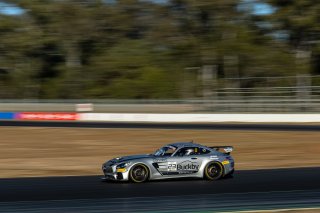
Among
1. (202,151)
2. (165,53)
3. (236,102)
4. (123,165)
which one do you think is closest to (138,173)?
(123,165)

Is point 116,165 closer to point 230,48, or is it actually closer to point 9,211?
point 9,211

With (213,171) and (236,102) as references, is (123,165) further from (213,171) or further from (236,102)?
(236,102)

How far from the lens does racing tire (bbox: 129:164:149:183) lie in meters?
13.1

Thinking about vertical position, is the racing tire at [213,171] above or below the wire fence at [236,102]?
below

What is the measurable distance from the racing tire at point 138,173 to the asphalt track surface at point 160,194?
0.21 m

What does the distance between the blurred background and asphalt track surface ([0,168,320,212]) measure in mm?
25810

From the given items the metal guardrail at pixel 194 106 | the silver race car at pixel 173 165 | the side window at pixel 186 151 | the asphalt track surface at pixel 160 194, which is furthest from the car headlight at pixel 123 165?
the metal guardrail at pixel 194 106

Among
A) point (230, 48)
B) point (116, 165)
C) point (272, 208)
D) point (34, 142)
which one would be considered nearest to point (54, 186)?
point (116, 165)

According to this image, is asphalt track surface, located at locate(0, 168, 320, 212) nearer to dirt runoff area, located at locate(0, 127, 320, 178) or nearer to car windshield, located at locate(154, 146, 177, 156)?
car windshield, located at locate(154, 146, 177, 156)

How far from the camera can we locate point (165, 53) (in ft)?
206

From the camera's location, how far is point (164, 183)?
13164 mm

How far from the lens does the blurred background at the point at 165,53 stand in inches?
1772

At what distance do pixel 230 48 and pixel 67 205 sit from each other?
146ft

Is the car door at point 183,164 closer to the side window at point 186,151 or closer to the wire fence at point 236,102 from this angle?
the side window at point 186,151
